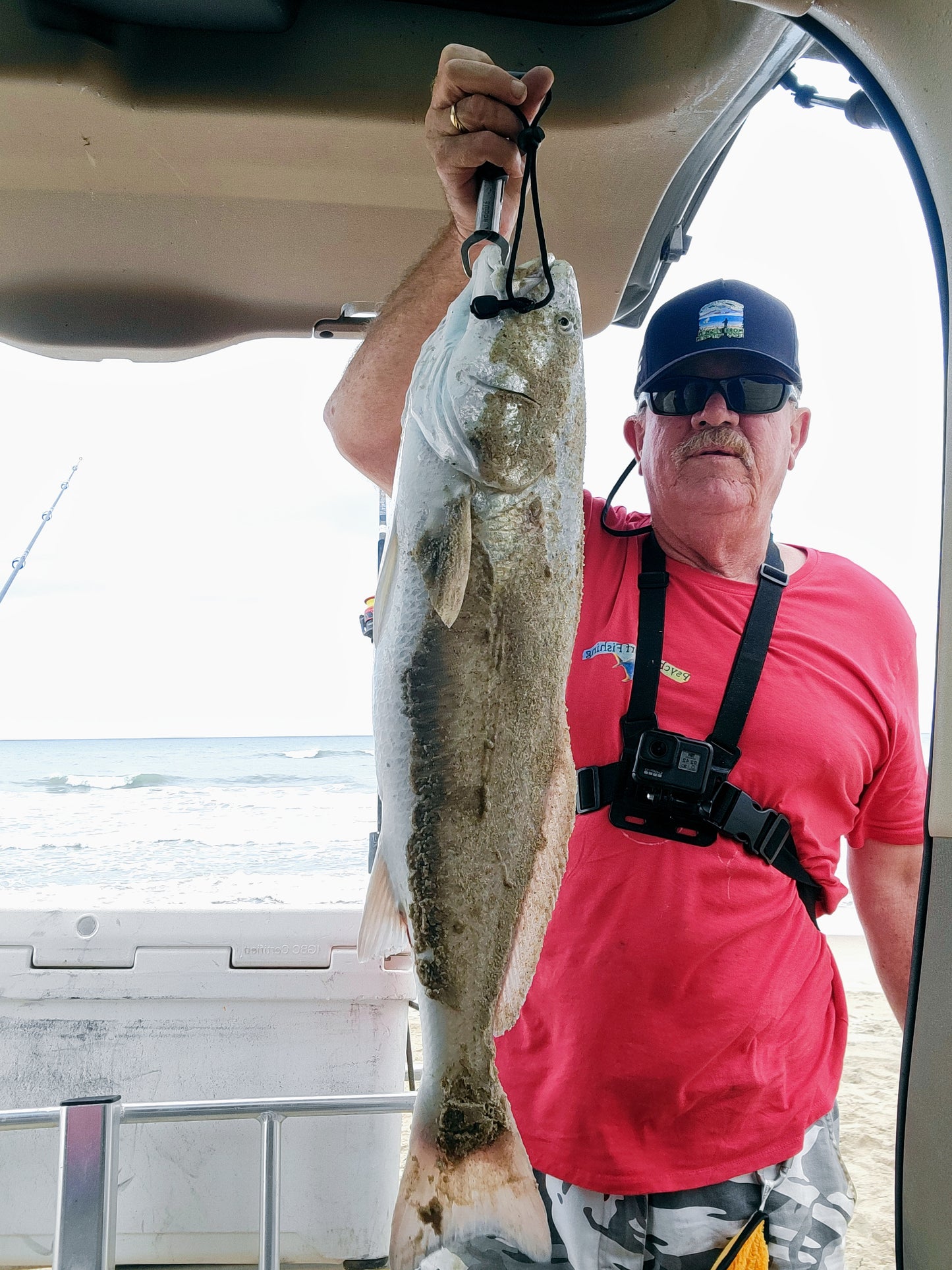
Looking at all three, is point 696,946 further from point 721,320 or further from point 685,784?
point 721,320

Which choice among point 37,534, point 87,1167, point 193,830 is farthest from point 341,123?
point 193,830

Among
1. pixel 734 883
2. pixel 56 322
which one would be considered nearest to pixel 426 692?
pixel 734 883

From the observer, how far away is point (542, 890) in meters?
1.41

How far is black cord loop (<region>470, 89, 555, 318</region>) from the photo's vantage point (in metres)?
1.38

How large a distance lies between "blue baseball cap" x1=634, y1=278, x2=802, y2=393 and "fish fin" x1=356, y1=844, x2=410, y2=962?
1.66 meters

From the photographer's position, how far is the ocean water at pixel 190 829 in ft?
51.5

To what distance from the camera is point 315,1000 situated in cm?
387

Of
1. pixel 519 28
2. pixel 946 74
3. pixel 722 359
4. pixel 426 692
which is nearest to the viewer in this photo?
pixel 946 74

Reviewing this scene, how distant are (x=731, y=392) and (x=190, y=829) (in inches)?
765

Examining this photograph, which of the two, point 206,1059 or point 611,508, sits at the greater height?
point 611,508

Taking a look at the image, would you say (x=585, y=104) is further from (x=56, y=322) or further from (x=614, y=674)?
(x=56, y=322)

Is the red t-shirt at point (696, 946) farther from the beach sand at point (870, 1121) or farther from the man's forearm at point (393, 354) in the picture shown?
the beach sand at point (870, 1121)

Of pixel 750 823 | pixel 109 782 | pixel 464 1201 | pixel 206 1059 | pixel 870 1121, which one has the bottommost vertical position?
pixel 109 782

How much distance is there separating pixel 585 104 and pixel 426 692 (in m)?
1.51
